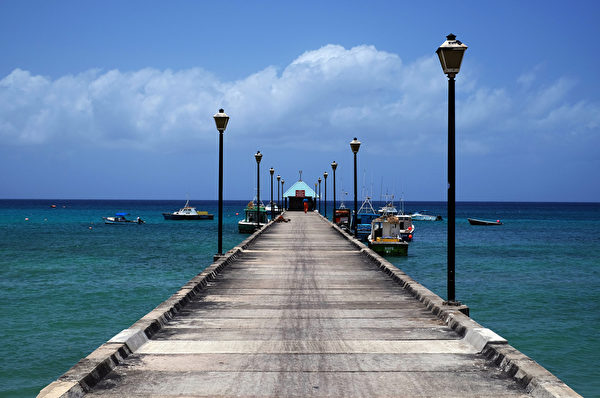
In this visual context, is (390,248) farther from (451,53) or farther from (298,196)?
(298,196)

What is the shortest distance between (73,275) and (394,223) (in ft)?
71.2

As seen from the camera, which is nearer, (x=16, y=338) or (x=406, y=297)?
(x=406, y=297)

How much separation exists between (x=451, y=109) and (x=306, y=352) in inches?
211

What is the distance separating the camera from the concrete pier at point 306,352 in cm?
626

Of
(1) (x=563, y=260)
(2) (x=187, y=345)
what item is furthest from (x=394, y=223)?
(2) (x=187, y=345)

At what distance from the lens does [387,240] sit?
40.3 m

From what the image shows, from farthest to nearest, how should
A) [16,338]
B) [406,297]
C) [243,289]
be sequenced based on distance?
[16,338] < [243,289] < [406,297]

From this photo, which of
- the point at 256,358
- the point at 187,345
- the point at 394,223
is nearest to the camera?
the point at 256,358

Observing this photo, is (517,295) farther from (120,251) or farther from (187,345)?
(120,251)

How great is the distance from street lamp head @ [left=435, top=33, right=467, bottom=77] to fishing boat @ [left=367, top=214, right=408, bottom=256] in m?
29.1

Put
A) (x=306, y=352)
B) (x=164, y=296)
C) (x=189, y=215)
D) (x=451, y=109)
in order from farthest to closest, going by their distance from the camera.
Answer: (x=189, y=215), (x=164, y=296), (x=451, y=109), (x=306, y=352)

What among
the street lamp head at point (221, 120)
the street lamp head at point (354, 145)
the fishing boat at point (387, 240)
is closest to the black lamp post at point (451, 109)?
the street lamp head at point (221, 120)

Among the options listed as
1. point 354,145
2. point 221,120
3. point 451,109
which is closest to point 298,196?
point 354,145

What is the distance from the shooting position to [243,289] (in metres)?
13.1
